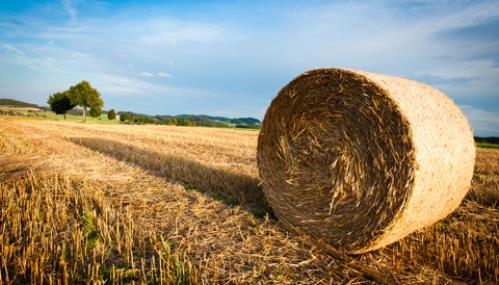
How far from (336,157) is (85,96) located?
59.0 m

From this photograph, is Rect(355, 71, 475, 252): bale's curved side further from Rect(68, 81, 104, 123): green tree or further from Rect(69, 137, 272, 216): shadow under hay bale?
Rect(68, 81, 104, 123): green tree

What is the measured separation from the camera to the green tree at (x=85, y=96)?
53.3m

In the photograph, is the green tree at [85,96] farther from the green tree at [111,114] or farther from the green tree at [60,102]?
the green tree at [111,114]

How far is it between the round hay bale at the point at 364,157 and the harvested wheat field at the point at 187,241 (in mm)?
332

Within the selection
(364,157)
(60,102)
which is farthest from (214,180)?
(60,102)

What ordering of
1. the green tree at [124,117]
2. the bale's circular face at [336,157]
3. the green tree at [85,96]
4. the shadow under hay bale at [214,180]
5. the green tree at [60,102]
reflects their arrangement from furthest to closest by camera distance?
the green tree at [124,117]
the green tree at [60,102]
the green tree at [85,96]
the shadow under hay bale at [214,180]
the bale's circular face at [336,157]

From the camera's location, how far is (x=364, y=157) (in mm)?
3551

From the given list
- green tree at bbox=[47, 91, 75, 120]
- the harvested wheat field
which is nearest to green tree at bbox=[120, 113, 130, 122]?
green tree at bbox=[47, 91, 75, 120]

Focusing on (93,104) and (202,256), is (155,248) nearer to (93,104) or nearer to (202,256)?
(202,256)

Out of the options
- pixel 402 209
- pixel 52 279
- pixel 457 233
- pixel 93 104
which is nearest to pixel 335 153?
pixel 402 209

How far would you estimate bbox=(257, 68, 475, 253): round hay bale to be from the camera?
3154mm

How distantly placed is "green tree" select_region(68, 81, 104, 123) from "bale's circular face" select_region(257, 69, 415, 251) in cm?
5695

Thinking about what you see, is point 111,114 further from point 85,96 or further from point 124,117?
point 85,96

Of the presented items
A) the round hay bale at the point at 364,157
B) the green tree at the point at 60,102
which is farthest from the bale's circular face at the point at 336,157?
the green tree at the point at 60,102
